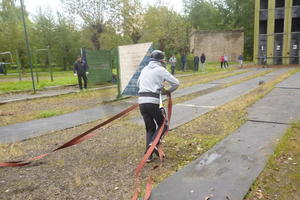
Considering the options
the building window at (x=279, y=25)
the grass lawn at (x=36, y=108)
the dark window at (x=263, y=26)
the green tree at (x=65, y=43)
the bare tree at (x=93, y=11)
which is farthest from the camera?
the green tree at (x=65, y=43)

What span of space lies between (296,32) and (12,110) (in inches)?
1289

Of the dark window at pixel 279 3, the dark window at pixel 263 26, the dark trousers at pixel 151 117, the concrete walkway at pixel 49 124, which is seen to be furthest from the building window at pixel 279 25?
the dark trousers at pixel 151 117

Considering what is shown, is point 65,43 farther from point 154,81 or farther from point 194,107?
point 154,81

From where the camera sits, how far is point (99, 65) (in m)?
14.8

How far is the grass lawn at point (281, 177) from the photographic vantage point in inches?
124

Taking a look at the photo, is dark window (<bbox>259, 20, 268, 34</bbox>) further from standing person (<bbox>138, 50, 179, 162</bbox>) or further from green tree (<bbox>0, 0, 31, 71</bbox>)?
standing person (<bbox>138, 50, 179, 162</bbox>)

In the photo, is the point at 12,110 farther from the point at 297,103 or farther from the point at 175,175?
the point at 297,103

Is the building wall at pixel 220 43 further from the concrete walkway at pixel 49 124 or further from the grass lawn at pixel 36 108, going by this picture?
the concrete walkway at pixel 49 124

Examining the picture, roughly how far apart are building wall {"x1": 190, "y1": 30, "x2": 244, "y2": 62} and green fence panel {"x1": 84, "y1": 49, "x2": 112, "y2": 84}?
2903 cm

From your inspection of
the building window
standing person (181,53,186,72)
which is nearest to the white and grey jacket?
standing person (181,53,186,72)

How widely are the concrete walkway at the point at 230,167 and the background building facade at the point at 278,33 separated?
27.7 meters

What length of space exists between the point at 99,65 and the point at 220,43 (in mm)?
32004

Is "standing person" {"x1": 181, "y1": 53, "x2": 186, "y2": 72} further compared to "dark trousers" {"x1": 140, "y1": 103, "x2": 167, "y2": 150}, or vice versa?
"standing person" {"x1": 181, "y1": 53, "x2": 186, "y2": 72}

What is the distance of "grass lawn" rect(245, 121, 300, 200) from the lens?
3.15 metres
